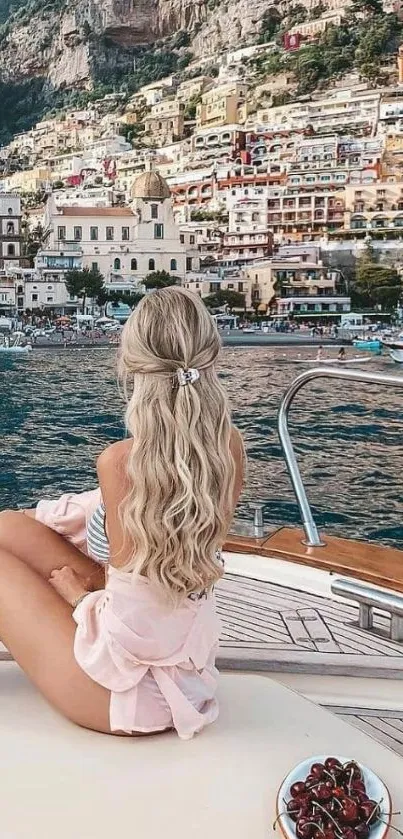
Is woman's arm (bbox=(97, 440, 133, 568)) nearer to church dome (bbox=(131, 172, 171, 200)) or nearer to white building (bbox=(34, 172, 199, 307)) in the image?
white building (bbox=(34, 172, 199, 307))

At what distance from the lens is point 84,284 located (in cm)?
2423

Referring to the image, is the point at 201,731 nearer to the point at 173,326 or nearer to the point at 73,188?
the point at 173,326

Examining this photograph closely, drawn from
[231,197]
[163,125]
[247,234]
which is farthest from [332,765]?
[163,125]

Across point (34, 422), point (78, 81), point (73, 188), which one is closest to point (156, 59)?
point (78, 81)

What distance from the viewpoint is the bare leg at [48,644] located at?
71cm

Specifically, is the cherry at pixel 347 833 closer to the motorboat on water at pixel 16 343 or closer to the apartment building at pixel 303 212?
the motorboat on water at pixel 16 343

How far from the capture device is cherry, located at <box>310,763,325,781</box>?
0.62 meters

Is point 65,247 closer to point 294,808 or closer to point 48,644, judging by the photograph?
point 48,644

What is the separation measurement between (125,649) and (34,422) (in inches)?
571

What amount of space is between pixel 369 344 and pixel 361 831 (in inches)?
828

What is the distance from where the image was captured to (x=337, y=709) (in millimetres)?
902

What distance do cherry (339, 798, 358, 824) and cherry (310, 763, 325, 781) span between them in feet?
0.11

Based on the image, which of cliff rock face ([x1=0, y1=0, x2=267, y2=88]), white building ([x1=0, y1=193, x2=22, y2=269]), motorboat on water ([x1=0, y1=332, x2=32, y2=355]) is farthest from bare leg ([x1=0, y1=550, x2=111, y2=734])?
cliff rock face ([x1=0, y1=0, x2=267, y2=88])

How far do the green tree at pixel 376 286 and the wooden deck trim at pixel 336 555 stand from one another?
73.8 feet
